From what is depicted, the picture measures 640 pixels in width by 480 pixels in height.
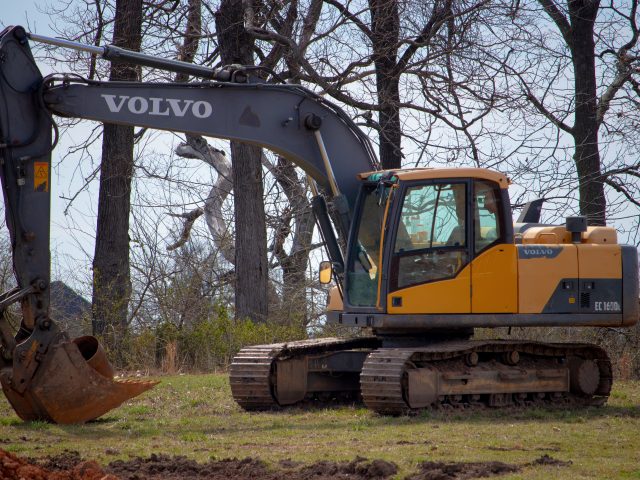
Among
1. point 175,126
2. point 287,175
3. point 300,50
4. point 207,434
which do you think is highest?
point 300,50

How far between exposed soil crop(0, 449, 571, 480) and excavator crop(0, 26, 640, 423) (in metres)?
2.25

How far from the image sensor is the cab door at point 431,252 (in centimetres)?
981

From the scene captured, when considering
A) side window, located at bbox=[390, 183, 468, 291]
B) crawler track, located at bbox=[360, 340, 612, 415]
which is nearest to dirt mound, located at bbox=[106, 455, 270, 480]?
crawler track, located at bbox=[360, 340, 612, 415]

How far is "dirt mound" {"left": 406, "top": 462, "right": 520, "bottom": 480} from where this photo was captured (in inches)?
245

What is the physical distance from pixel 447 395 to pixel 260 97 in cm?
377

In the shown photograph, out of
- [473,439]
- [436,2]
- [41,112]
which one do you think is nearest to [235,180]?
[436,2]

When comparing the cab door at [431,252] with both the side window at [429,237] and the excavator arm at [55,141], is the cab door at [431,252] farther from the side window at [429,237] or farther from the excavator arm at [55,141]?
the excavator arm at [55,141]

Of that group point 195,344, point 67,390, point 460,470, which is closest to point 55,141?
point 67,390

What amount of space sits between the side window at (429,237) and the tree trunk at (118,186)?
7616 mm

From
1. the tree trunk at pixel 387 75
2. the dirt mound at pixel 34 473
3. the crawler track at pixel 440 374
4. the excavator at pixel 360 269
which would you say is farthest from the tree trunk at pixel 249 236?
the dirt mound at pixel 34 473

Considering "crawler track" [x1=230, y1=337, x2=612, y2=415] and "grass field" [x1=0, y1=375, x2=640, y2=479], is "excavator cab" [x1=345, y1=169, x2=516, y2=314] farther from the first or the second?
"grass field" [x1=0, y1=375, x2=640, y2=479]

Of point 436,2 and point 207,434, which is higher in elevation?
point 436,2

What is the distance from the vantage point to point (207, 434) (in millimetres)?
8625

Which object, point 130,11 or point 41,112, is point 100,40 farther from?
point 41,112
